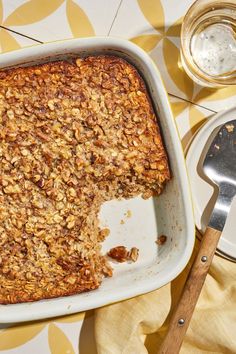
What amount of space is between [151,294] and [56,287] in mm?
299

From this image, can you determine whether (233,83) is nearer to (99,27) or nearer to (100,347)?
(99,27)

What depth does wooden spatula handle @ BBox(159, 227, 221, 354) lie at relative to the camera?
5.37 ft

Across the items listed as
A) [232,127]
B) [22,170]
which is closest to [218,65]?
[232,127]

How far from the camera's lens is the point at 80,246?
1.56m

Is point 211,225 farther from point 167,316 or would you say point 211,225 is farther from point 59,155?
point 59,155

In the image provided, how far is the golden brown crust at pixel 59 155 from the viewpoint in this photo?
153cm

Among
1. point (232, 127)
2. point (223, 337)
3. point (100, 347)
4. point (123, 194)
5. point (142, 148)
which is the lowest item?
point (100, 347)

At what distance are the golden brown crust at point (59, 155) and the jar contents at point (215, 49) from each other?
269mm

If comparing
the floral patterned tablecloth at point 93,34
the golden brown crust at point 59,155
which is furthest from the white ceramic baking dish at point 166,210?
the floral patterned tablecloth at point 93,34

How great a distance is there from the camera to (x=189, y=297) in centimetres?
164

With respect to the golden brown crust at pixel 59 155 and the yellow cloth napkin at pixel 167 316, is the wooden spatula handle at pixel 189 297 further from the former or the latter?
the golden brown crust at pixel 59 155

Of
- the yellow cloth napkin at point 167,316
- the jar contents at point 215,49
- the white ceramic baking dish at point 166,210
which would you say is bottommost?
the yellow cloth napkin at point 167,316

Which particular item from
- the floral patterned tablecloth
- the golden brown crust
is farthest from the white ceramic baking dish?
the floral patterned tablecloth

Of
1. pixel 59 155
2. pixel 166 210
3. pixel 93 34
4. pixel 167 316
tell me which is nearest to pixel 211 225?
pixel 166 210
